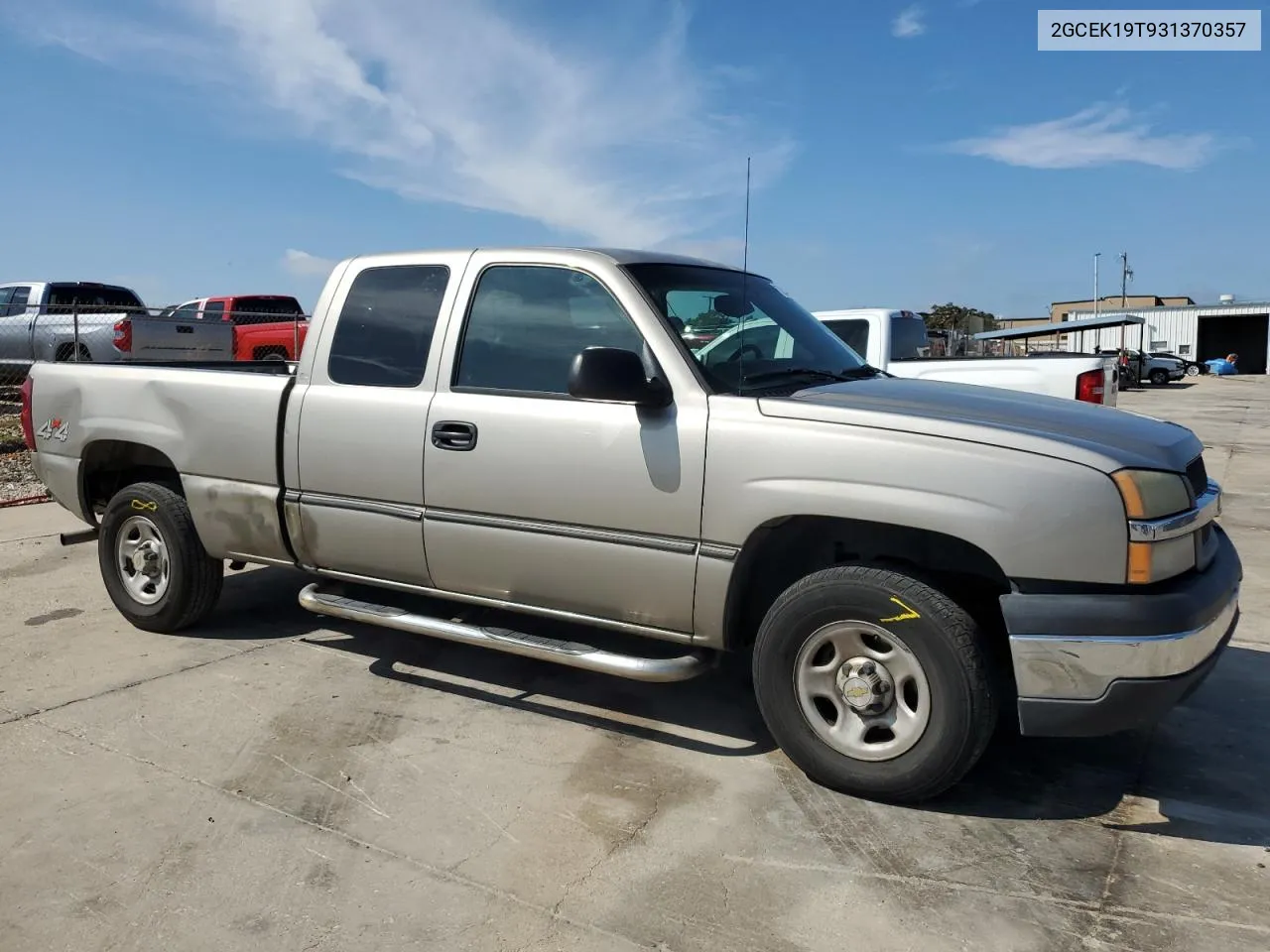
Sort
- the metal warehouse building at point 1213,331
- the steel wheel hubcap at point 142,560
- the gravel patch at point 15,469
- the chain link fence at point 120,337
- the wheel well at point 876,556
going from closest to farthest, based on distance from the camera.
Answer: the wheel well at point 876,556, the steel wheel hubcap at point 142,560, the gravel patch at point 15,469, the chain link fence at point 120,337, the metal warehouse building at point 1213,331

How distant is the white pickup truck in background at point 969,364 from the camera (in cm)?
810

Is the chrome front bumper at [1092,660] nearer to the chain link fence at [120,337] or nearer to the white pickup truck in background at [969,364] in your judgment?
the white pickup truck in background at [969,364]

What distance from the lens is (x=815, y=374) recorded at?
4113 millimetres

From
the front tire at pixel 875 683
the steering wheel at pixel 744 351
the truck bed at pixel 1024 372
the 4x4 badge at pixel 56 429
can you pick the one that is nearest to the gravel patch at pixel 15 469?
the 4x4 badge at pixel 56 429

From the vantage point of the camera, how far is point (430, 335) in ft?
13.9

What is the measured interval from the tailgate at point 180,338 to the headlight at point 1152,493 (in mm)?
12935

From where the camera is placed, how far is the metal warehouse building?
64.6 meters

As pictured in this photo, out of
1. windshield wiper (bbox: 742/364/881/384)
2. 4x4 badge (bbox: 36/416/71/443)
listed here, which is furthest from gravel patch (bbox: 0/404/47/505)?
windshield wiper (bbox: 742/364/881/384)

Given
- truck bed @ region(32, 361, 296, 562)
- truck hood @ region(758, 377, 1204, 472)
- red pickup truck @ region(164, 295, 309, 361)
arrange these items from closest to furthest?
truck hood @ region(758, 377, 1204, 472)
truck bed @ region(32, 361, 296, 562)
red pickup truck @ region(164, 295, 309, 361)

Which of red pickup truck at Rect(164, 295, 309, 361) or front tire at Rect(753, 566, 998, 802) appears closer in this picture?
front tire at Rect(753, 566, 998, 802)

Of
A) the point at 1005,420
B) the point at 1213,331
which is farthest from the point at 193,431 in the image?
the point at 1213,331

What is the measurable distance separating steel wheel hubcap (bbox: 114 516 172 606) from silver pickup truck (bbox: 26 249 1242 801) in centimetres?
11

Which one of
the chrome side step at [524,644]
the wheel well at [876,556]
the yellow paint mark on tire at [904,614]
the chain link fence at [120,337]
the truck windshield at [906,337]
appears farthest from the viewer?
the chain link fence at [120,337]

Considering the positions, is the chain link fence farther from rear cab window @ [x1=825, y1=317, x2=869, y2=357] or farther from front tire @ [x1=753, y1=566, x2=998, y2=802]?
front tire @ [x1=753, y1=566, x2=998, y2=802]
